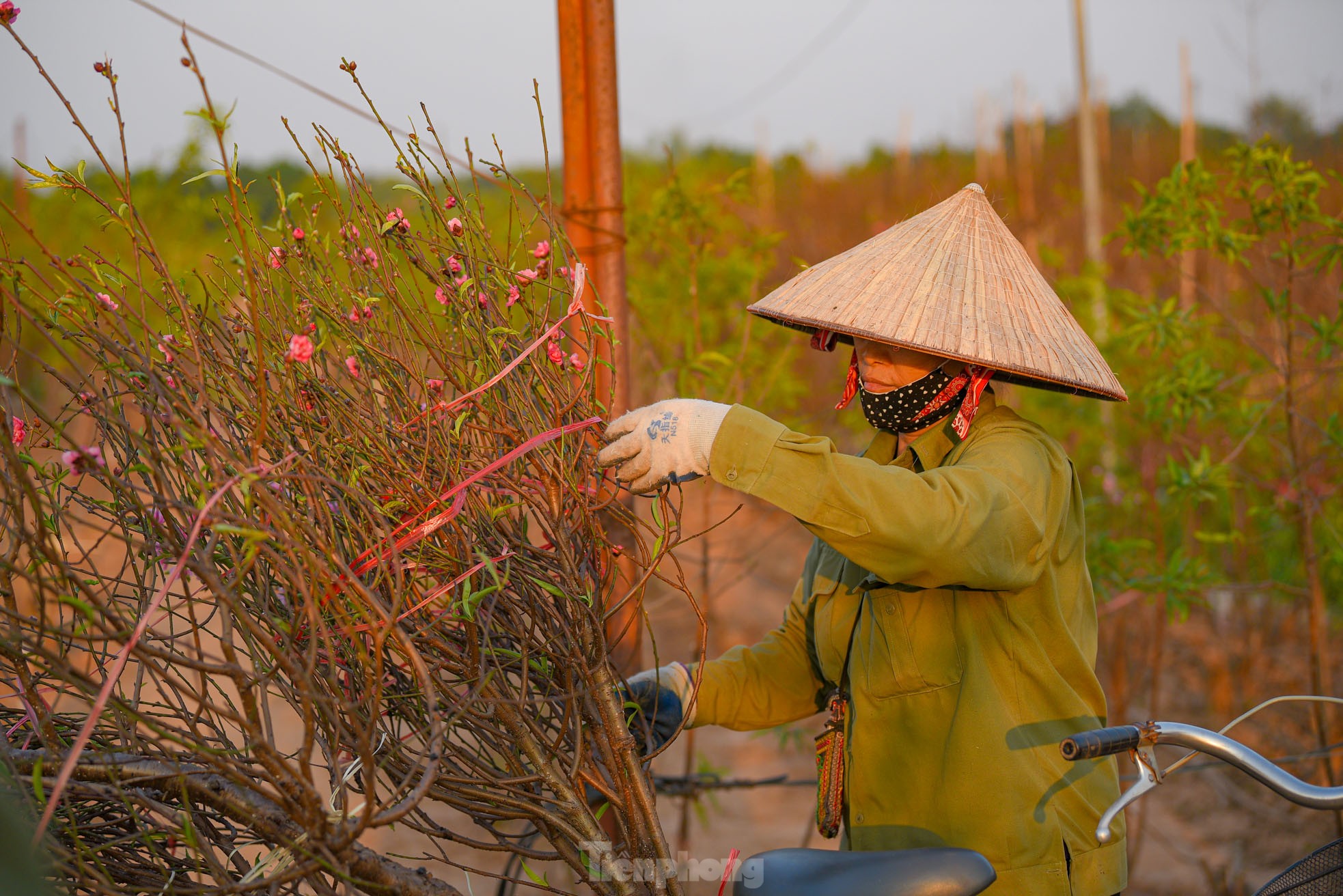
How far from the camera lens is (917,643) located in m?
1.84

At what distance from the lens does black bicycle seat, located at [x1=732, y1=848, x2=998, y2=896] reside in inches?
57.4

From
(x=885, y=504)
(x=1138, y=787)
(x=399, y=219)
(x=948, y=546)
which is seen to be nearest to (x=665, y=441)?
(x=885, y=504)

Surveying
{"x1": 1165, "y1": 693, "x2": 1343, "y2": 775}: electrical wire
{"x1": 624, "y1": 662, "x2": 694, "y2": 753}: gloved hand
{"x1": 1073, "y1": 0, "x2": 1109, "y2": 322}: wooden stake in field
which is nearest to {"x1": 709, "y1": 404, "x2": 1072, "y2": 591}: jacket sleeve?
{"x1": 1165, "y1": 693, "x2": 1343, "y2": 775}: electrical wire

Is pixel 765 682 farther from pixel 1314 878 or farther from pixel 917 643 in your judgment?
pixel 1314 878

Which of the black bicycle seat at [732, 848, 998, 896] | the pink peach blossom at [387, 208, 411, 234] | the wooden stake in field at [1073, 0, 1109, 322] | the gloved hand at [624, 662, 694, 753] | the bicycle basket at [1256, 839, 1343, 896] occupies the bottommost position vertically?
the bicycle basket at [1256, 839, 1343, 896]

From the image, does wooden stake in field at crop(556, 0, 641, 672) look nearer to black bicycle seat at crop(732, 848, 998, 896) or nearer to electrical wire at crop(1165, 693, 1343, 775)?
black bicycle seat at crop(732, 848, 998, 896)

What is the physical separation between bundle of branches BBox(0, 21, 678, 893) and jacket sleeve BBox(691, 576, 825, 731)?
467 millimetres

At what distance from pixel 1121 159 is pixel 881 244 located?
19.8m

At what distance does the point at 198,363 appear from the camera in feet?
4.19

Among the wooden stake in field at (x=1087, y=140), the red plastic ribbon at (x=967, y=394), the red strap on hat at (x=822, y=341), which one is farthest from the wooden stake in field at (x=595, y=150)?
the wooden stake in field at (x=1087, y=140)

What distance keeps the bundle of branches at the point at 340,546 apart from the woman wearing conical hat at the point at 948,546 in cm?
20

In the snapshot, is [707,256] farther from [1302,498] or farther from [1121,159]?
[1121,159]

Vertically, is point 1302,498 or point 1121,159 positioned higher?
point 1121,159

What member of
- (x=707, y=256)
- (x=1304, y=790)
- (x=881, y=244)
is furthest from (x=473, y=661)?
(x=707, y=256)
